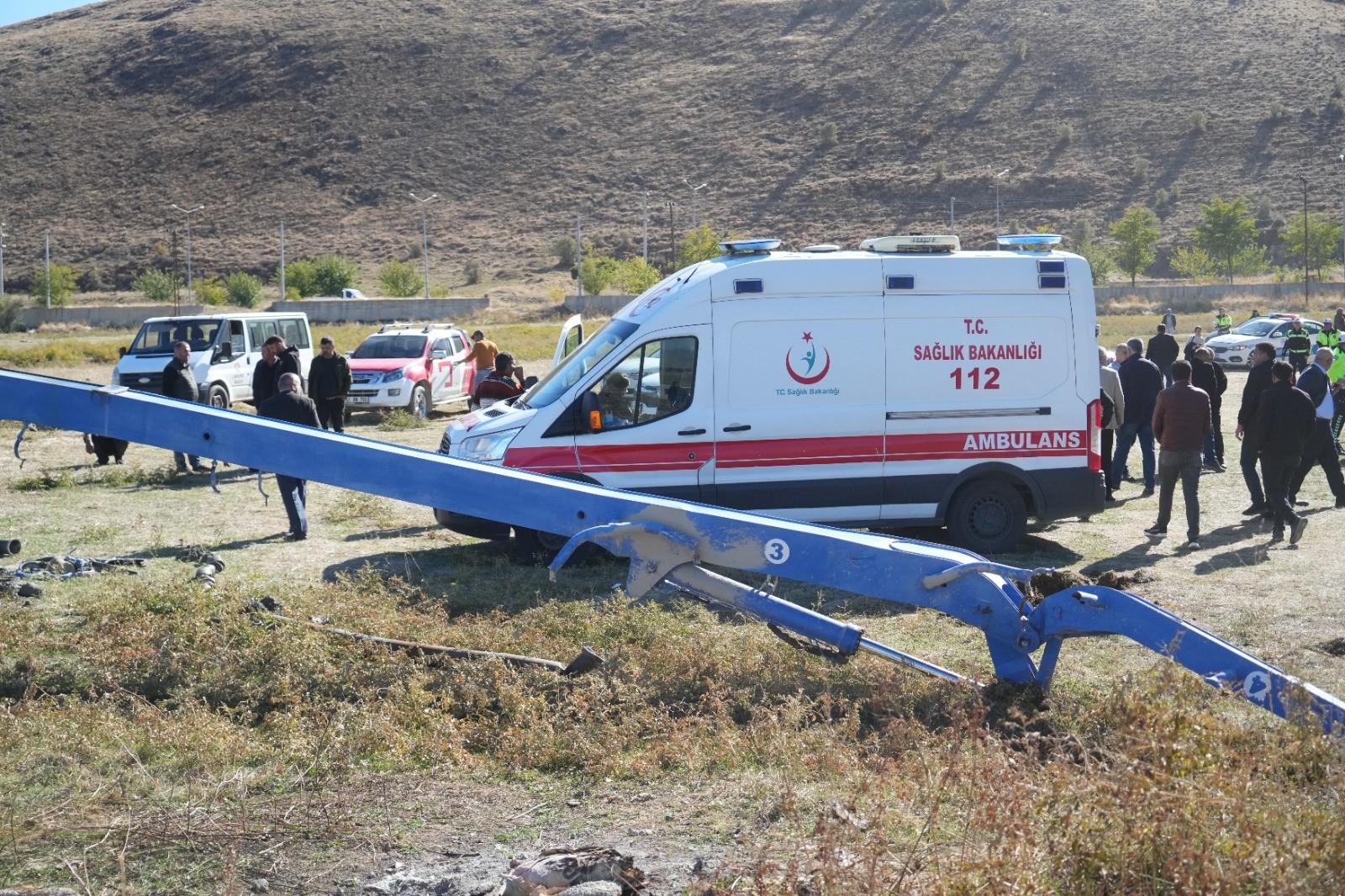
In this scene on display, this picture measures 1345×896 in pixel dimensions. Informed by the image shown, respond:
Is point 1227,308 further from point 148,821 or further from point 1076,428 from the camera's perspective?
point 148,821

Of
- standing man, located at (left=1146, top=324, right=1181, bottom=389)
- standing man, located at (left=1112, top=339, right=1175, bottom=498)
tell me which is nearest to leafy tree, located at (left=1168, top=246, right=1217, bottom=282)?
standing man, located at (left=1146, top=324, right=1181, bottom=389)

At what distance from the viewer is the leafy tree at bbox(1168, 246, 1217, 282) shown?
67.6m

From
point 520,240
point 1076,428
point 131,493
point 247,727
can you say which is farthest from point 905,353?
point 520,240

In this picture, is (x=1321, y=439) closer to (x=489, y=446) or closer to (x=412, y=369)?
(x=489, y=446)

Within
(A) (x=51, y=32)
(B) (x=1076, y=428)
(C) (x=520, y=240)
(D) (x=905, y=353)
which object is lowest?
(B) (x=1076, y=428)

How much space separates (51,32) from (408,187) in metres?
58.6

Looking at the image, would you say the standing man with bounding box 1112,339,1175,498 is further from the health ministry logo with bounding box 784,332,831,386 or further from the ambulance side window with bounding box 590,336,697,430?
the ambulance side window with bounding box 590,336,697,430

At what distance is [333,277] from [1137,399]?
67.2 metres

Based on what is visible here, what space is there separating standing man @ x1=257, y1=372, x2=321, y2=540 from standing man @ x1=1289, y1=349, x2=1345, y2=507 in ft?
31.5

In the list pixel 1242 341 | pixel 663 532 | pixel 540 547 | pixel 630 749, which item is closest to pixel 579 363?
pixel 540 547

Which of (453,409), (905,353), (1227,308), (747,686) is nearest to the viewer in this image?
(747,686)

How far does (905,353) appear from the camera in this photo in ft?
32.6

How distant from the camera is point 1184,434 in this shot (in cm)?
1089

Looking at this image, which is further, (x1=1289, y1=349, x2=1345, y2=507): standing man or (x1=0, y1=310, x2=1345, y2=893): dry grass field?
(x1=1289, y1=349, x2=1345, y2=507): standing man
